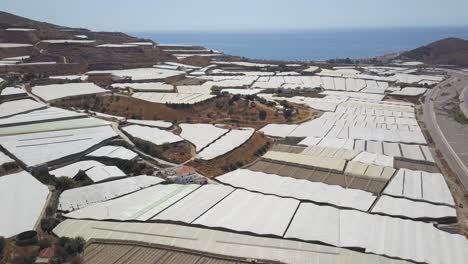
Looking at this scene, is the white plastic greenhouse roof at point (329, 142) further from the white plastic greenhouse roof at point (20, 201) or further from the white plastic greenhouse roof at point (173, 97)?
the white plastic greenhouse roof at point (20, 201)

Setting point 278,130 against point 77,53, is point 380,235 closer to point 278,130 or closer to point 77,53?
point 278,130

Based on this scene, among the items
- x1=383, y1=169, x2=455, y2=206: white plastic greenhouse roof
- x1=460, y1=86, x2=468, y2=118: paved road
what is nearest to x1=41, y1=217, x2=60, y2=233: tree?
x1=383, y1=169, x2=455, y2=206: white plastic greenhouse roof

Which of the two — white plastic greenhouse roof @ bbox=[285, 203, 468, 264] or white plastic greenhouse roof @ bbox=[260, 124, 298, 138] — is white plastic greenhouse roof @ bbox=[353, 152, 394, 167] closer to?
white plastic greenhouse roof @ bbox=[260, 124, 298, 138]

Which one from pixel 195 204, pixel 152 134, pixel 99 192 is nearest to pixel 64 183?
pixel 99 192

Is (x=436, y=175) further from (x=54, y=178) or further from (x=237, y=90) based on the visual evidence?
(x=237, y=90)

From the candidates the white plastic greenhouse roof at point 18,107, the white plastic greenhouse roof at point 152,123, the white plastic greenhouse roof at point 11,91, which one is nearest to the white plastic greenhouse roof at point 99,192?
the white plastic greenhouse roof at point 152,123

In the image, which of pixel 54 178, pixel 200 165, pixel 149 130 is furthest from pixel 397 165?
pixel 54 178
